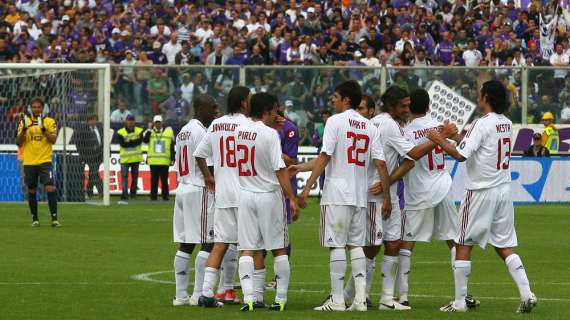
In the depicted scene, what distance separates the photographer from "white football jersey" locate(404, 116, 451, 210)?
1325 centimetres

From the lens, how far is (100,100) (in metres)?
32.8

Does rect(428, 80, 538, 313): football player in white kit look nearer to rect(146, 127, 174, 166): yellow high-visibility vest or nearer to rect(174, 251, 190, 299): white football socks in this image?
rect(174, 251, 190, 299): white football socks

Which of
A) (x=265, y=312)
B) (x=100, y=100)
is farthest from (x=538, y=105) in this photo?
(x=265, y=312)

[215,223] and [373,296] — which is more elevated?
[215,223]

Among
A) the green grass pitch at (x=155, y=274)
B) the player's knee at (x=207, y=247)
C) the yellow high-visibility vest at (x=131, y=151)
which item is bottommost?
the green grass pitch at (x=155, y=274)

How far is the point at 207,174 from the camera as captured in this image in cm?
1308

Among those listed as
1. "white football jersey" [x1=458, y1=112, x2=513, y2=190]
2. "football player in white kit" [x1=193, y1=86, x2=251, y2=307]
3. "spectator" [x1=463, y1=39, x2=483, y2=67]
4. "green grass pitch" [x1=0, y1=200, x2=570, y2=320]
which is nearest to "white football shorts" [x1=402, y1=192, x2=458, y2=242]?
"green grass pitch" [x1=0, y1=200, x2=570, y2=320]

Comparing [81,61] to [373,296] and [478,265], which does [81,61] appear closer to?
[478,265]

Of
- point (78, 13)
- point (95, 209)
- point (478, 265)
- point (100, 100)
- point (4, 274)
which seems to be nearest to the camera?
point (4, 274)

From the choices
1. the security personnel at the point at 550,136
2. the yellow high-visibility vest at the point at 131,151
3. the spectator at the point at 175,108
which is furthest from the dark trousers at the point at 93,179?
the security personnel at the point at 550,136

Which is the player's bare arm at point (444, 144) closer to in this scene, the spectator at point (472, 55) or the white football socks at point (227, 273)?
the white football socks at point (227, 273)

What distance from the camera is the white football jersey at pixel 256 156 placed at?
490 inches

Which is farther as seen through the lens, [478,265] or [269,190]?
[478,265]

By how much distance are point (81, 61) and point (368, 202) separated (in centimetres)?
2604
